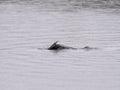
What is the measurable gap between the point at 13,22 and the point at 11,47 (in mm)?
8285

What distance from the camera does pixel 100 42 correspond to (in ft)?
93.3

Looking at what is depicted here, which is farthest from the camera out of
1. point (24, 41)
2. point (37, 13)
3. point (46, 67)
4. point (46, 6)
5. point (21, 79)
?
point (46, 6)

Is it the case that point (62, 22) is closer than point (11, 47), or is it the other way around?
point (11, 47)

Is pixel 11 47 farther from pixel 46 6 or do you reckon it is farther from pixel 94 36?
pixel 46 6

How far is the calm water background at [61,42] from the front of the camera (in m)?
21.5

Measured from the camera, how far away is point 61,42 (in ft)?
94.6

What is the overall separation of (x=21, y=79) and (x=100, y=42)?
7.41 meters

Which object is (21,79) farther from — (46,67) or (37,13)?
(37,13)

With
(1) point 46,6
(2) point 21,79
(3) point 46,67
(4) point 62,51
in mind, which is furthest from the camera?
(1) point 46,6

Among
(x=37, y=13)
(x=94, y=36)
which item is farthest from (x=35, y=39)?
(x=37, y=13)

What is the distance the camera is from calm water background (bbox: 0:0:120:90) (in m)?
21.5

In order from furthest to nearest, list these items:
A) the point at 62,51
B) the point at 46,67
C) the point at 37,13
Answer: the point at 37,13, the point at 62,51, the point at 46,67

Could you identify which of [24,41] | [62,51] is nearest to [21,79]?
[62,51]

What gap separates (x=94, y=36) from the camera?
1203 inches
